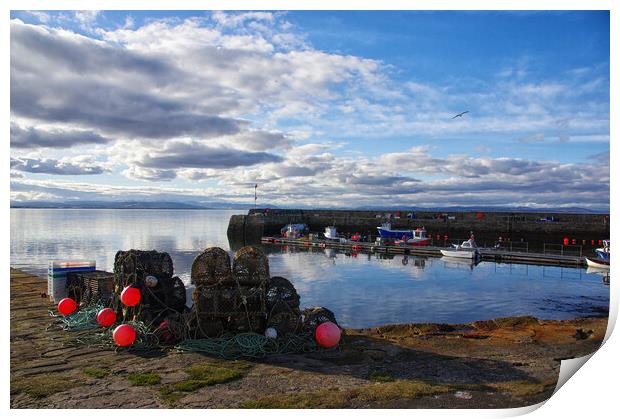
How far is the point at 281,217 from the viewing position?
62469 mm

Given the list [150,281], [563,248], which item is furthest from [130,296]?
[563,248]

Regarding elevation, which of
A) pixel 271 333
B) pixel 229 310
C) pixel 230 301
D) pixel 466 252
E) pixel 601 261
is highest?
pixel 230 301

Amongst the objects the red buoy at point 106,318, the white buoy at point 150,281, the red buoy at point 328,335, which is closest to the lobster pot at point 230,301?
the red buoy at point 328,335

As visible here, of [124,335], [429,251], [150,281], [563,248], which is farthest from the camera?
[563,248]

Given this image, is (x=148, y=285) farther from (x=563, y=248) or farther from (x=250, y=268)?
(x=563, y=248)

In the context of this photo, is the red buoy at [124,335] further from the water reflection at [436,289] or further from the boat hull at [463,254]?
the boat hull at [463,254]

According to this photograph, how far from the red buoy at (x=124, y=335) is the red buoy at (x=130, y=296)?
928mm

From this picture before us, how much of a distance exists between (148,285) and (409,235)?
4032cm

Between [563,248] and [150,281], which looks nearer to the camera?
[150,281]

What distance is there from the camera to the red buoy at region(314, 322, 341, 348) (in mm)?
8883

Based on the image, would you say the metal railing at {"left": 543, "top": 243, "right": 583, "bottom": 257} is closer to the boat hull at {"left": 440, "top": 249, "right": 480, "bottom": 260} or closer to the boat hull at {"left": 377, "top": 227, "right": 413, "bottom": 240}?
the boat hull at {"left": 440, "top": 249, "right": 480, "bottom": 260}

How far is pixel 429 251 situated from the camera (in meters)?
41.2

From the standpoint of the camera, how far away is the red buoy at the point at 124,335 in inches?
346
